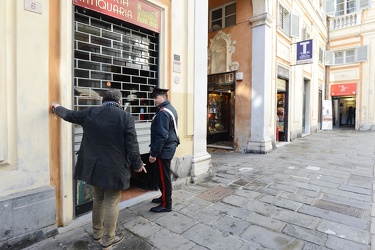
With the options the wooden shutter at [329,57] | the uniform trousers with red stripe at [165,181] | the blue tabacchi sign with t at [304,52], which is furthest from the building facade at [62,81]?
the wooden shutter at [329,57]

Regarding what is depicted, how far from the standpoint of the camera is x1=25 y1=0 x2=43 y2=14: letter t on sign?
8.52ft

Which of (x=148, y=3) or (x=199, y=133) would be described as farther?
(x=199, y=133)

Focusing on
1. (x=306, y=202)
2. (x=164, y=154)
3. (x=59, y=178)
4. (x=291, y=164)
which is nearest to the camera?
(x=59, y=178)

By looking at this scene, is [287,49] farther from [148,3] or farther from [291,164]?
[148,3]

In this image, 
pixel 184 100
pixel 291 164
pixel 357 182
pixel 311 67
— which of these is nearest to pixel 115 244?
pixel 184 100

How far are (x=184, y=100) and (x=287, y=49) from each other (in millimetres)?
7623

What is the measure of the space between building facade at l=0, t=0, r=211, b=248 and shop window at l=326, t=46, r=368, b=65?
1743 cm

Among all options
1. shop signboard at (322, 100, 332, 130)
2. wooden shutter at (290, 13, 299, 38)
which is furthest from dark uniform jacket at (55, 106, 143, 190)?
shop signboard at (322, 100, 332, 130)

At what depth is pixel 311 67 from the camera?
14438 millimetres

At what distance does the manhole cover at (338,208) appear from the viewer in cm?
349

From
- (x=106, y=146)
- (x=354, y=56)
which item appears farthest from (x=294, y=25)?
(x=106, y=146)

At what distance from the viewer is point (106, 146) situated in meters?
2.45

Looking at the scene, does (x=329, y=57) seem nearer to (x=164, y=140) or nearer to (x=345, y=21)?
(x=345, y=21)

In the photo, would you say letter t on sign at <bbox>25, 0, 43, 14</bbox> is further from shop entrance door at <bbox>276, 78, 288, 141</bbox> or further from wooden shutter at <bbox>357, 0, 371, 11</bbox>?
wooden shutter at <bbox>357, 0, 371, 11</bbox>
